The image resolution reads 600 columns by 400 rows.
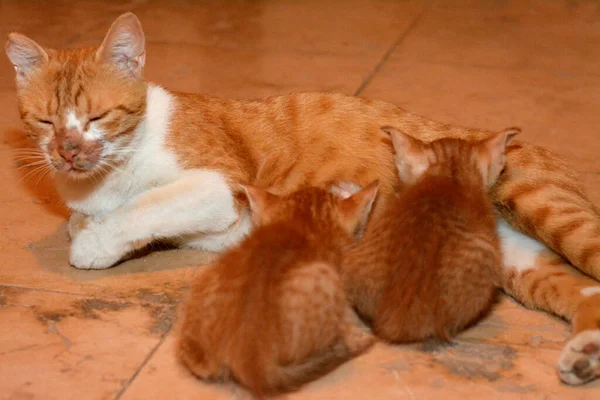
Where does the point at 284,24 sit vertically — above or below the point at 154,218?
below

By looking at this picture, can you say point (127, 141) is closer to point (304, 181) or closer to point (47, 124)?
point (47, 124)

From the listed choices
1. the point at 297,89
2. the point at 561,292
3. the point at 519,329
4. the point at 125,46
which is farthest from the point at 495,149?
the point at 297,89

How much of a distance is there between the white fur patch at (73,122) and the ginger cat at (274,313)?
2.90 ft

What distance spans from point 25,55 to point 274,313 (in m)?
1.64

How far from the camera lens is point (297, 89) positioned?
5.41 meters

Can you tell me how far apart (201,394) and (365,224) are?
91cm

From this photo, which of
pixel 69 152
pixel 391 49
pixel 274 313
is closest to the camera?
pixel 274 313

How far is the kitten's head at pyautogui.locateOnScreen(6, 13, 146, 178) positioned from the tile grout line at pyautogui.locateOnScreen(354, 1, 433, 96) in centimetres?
213

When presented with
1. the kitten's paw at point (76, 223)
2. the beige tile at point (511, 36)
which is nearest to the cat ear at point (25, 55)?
the kitten's paw at point (76, 223)

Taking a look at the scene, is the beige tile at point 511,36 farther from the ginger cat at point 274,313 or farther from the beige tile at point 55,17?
the ginger cat at point 274,313

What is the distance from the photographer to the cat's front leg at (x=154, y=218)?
3.42 metres

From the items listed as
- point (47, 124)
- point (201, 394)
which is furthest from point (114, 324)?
point (47, 124)

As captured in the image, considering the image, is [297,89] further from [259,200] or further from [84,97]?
[259,200]

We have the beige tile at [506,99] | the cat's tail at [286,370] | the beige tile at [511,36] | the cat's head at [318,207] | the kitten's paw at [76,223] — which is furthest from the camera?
the beige tile at [511,36]
